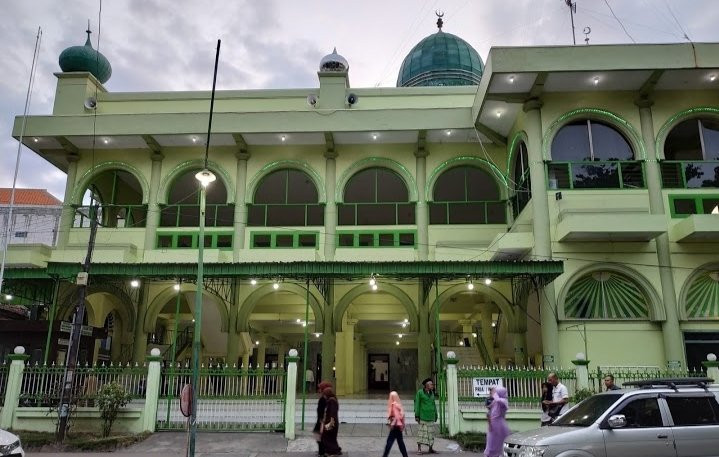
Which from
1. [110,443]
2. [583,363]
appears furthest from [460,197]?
[110,443]

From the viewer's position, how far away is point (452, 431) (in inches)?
546

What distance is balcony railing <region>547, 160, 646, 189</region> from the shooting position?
60.6 ft

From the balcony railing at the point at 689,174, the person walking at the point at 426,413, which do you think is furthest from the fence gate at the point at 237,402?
the balcony railing at the point at 689,174

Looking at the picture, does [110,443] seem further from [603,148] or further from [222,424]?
[603,148]

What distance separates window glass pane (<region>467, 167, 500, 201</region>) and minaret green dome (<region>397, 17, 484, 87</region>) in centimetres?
707

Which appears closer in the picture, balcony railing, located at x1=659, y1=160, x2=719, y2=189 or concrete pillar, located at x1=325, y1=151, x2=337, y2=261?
balcony railing, located at x1=659, y1=160, x2=719, y2=189

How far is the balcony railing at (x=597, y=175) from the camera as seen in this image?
60.6 feet

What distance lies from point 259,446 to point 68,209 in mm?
13752

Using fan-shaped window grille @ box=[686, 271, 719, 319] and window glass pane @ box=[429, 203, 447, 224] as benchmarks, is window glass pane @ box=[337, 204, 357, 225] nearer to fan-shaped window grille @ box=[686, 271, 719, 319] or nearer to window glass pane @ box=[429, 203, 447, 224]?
window glass pane @ box=[429, 203, 447, 224]

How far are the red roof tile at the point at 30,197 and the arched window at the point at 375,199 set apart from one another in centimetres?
3338

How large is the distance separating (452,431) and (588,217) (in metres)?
7.32

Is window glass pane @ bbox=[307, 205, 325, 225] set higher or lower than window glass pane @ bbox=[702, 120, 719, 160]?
lower

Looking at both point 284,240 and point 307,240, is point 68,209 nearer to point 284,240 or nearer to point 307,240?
point 284,240

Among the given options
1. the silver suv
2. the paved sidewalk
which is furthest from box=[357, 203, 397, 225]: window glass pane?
the silver suv
